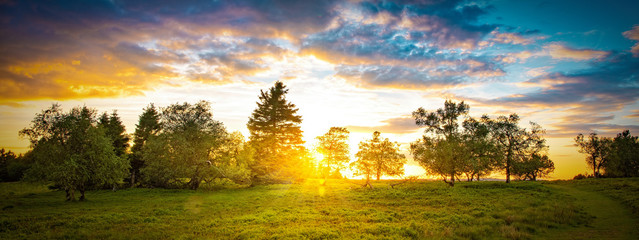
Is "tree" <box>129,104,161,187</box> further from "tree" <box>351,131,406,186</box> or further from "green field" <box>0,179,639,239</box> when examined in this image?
"tree" <box>351,131,406,186</box>

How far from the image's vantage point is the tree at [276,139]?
1964 inches

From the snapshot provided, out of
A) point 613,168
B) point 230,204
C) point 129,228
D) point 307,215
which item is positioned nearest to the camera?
point 129,228

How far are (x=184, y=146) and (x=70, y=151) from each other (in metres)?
12.9

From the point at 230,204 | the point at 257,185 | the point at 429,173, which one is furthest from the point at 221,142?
the point at 429,173

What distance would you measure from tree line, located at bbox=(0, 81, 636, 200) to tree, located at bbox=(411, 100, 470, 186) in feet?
0.54

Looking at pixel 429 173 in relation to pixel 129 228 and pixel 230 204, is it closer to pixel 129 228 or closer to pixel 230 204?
pixel 230 204

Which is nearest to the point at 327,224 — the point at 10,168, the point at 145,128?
the point at 145,128

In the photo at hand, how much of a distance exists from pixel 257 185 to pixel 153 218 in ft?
98.2

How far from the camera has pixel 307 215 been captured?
67.3ft

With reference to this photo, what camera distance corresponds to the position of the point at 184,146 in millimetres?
39562

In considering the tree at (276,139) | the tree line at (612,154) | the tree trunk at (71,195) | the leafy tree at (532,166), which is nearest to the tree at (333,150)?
the tree at (276,139)

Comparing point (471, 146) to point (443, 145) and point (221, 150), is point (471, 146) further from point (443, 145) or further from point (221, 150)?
point (221, 150)

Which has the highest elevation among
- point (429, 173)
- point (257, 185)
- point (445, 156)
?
point (445, 156)

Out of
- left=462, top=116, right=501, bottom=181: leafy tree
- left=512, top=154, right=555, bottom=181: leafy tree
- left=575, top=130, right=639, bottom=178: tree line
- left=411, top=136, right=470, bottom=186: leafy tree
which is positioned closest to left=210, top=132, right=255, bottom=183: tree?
left=411, top=136, right=470, bottom=186: leafy tree
